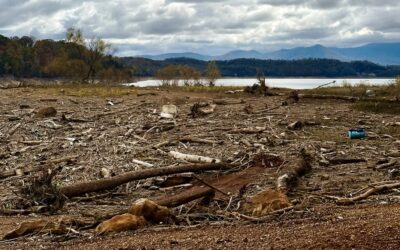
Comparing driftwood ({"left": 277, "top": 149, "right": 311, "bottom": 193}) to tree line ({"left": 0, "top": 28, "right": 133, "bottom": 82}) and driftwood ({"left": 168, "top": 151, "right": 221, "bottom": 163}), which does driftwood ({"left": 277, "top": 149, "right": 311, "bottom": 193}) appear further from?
tree line ({"left": 0, "top": 28, "right": 133, "bottom": 82})

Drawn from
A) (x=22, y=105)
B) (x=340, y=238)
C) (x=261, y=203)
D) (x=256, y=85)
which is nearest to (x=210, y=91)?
(x=256, y=85)

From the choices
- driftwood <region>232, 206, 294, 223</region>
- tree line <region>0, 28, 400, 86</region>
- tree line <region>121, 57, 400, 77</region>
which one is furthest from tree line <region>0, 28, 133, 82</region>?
driftwood <region>232, 206, 294, 223</region>

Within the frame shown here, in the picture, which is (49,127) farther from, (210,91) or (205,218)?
(210,91)

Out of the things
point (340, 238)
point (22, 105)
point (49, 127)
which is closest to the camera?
point (340, 238)

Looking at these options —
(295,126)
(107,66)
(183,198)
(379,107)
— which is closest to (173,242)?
(183,198)

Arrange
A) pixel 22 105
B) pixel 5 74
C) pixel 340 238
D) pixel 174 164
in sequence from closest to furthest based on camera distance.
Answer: pixel 340 238, pixel 174 164, pixel 22 105, pixel 5 74

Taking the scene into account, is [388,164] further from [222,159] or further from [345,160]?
[222,159]

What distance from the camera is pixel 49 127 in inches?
666

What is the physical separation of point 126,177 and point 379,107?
12271 millimetres

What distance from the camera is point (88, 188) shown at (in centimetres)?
990

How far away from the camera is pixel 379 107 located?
65.1 ft

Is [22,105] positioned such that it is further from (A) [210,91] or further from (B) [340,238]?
(B) [340,238]

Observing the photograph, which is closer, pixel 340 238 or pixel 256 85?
pixel 340 238

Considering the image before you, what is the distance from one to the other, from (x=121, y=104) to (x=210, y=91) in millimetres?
8092
